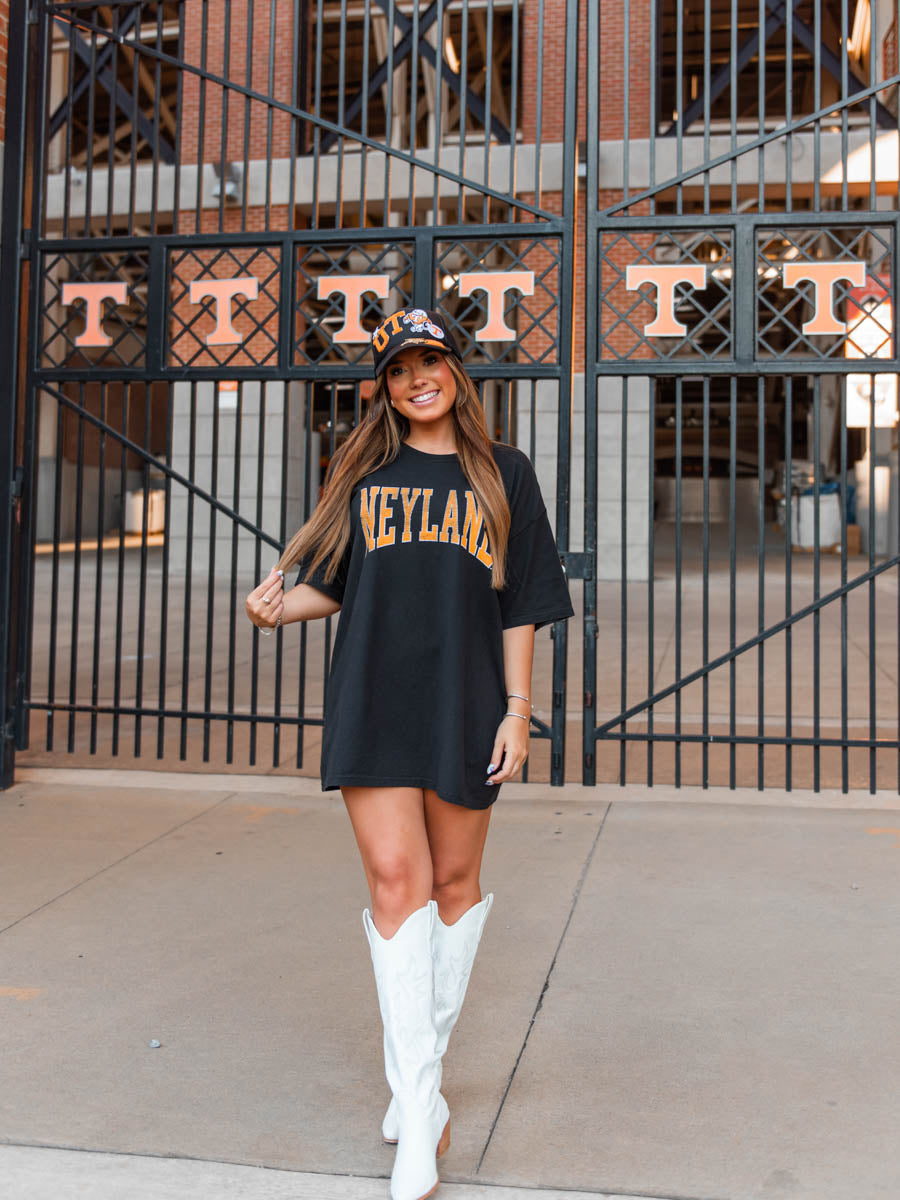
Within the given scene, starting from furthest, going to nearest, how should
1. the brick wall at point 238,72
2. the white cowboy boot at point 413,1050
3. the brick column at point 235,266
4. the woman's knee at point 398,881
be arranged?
the brick column at point 235,266 → the brick wall at point 238,72 → the woman's knee at point 398,881 → the white cowboy boot at point 413,1050

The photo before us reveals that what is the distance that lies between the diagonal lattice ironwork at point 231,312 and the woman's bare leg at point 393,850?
3.60 metres

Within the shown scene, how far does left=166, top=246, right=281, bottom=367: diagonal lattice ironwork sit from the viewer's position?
20.3ft

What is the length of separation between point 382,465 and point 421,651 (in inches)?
18.3

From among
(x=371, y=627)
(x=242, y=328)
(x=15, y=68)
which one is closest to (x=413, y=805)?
(x=371, y=627)

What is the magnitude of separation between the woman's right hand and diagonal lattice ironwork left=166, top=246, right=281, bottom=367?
324 centimetres

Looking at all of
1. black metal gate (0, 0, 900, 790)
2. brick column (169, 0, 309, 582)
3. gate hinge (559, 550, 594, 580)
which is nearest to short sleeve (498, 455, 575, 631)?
black metal gate (0, 0, 900, 790)

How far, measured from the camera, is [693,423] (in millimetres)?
44875

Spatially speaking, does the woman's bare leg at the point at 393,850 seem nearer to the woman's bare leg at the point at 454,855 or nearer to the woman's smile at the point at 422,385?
the woman's bare leg at the point at 454,855

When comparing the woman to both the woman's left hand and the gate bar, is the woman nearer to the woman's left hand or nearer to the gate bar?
the woman's left hand

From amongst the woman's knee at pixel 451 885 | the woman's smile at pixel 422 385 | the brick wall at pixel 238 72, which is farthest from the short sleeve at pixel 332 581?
the brick wall at pixel 238 72

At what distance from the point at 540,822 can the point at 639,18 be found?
15.3 meters

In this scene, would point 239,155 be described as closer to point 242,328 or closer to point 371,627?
point 242,328

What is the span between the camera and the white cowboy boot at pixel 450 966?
2.69 meters

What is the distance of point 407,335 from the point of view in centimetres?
274
